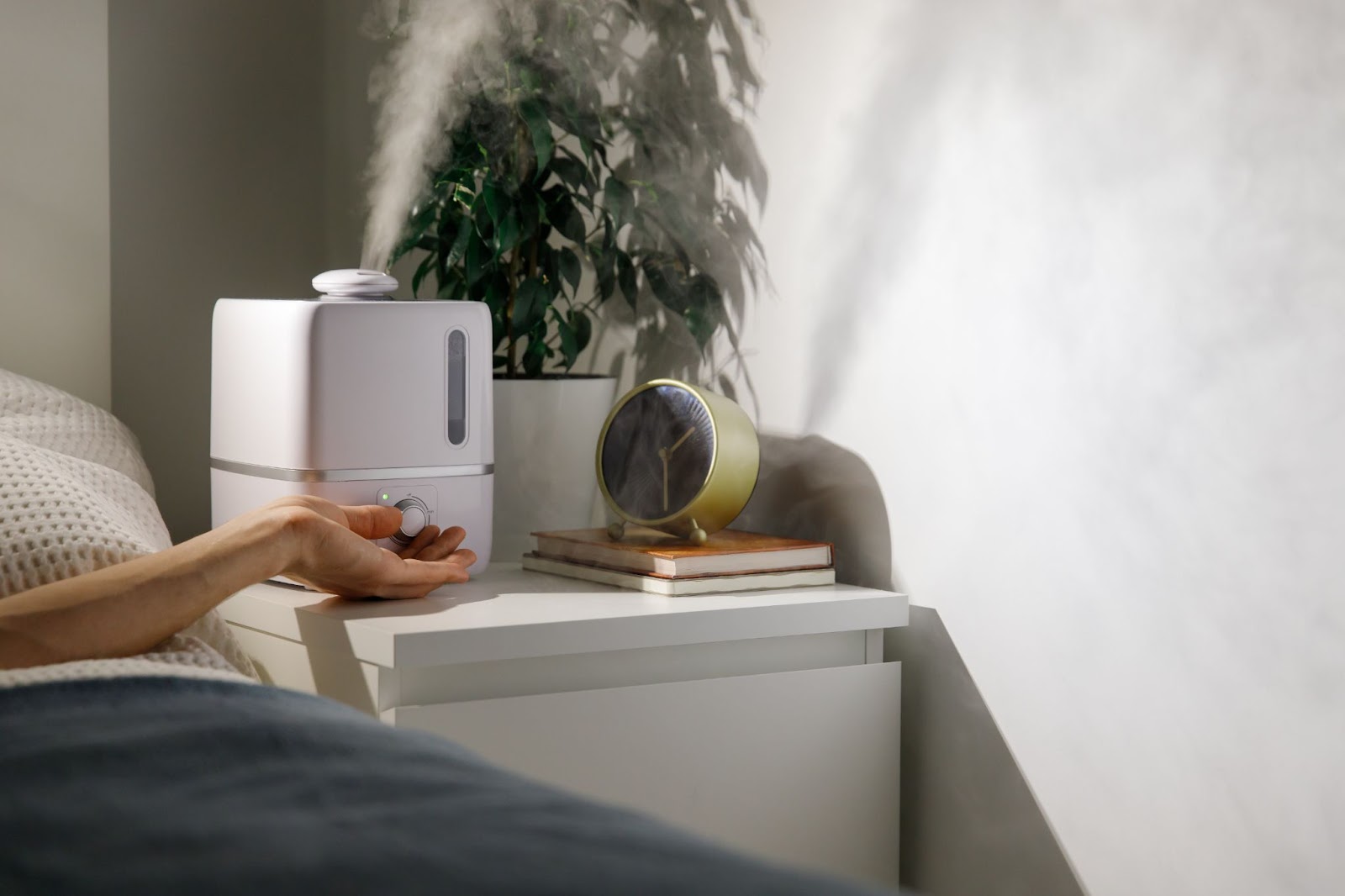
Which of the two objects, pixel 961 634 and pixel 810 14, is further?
pixel 810 14

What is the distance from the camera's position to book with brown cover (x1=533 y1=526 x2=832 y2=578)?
1284mm

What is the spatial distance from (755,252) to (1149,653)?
63 cm

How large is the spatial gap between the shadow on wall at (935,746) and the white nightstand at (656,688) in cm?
4

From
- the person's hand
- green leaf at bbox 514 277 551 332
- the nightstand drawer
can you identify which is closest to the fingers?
the person's hand

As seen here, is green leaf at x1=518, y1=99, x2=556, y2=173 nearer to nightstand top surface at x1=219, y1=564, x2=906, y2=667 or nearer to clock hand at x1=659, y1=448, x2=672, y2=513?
clock hand at x1=659, y1=448, x2=672, y2=513

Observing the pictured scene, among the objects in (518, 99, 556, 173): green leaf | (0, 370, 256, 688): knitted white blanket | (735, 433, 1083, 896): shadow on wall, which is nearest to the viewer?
(0, 370, 256, 688): knitted white blanket

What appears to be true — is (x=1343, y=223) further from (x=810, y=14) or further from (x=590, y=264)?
(x=590, y=264)

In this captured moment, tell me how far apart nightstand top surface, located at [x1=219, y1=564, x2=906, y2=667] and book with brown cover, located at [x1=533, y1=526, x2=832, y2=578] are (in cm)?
2

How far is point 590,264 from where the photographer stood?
1.78 meters

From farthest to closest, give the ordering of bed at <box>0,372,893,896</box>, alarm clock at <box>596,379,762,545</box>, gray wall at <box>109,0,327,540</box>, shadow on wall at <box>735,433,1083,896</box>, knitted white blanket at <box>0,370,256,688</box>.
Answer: gray wall at <box>109,0,327,540</box> → alarm clock at <box>596,379,762,545</box> → shadow on wall at <box>735,433,1083,896</box> → knitted white blanket at <box>0,370,256,688</box> → bed at <box>0,372,893,896</box>

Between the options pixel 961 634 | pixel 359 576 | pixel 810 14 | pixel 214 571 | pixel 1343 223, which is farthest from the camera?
pixel 810 14

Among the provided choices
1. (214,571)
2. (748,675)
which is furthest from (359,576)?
(748,675)

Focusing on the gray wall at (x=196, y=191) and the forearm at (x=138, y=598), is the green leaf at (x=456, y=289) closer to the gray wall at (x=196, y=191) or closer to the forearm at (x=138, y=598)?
the gray wall at (x=196, y=191)

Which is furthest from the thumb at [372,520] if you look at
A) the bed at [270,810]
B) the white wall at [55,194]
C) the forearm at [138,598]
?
the white wall at [55,194]
